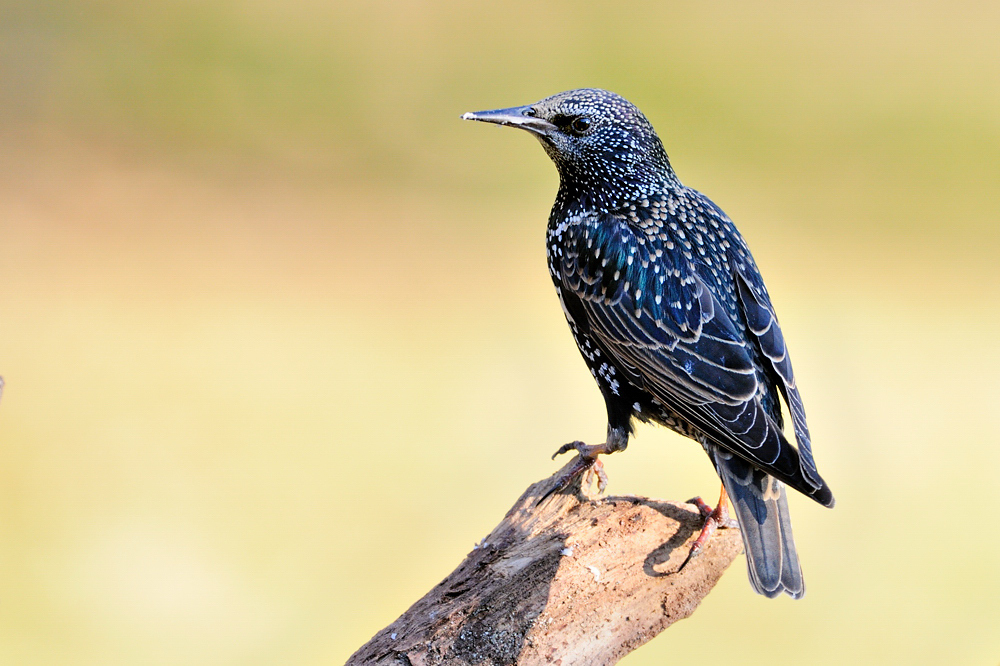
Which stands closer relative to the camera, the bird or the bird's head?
the bird

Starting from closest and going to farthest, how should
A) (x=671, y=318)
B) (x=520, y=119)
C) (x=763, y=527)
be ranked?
(x=763, y=527) → (x=671, y=318) → (x=520, y=119)

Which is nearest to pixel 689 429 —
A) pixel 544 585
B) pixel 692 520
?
pixel 692 520

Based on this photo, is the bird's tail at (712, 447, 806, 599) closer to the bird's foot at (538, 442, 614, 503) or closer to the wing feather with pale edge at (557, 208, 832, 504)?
the wing feather with pale edge at (557, 208, 832, 504)

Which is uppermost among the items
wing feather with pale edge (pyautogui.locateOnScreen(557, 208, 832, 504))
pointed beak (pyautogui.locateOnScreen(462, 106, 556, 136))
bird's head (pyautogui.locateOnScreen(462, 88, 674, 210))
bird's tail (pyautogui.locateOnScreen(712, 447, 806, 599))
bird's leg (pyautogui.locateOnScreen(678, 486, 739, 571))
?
pointed beak (pyautogui.locateOnScreen(462, 106, 556, 136))

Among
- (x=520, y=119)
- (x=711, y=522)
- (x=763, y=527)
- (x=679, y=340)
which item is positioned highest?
A: (x=520, y=119)

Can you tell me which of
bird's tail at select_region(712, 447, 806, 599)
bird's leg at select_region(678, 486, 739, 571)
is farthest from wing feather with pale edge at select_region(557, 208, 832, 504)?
bird's leg at select_region(678, 486, 739, 571)

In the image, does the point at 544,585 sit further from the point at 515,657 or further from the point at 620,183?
the point at 620,183

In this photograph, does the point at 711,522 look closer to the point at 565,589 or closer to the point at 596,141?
the point at 565,589

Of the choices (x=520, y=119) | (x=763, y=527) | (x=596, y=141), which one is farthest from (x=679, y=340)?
(x=520, y=119)

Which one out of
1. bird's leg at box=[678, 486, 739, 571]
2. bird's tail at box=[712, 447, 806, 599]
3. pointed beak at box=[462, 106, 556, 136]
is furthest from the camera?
pointed beak at box=[462, 106, 556, 136]
